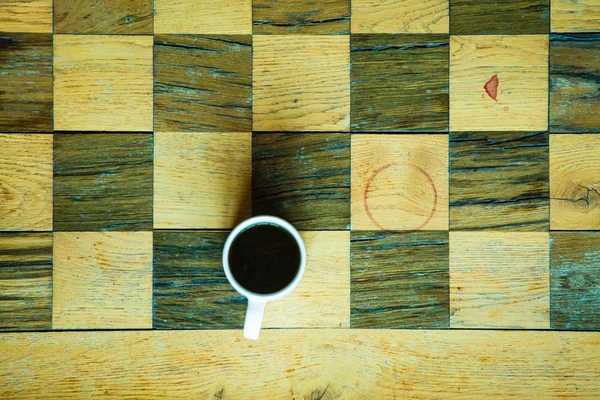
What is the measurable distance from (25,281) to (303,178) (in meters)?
0.64

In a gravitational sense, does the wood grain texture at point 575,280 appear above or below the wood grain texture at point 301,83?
below

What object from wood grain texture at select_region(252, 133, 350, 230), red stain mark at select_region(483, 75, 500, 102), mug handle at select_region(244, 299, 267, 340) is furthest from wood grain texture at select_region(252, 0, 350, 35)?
mug handle at select_region(244, 299, 267, 340)

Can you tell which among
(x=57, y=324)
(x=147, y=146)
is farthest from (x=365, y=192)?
(x=57, y=324)

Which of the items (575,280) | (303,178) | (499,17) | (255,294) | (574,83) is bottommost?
(575,280)

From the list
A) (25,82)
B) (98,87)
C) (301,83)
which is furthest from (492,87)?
(25,82)

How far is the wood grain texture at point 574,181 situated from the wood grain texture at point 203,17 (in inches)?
28.7

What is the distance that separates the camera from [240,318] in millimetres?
1005

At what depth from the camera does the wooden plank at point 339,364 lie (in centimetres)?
100

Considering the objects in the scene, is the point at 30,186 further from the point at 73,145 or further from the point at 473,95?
the point at 473,95

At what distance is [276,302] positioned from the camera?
100 cm

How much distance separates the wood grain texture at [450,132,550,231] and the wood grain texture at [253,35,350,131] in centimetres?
27

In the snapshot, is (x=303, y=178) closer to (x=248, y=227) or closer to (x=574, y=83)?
(x=248, y=227)

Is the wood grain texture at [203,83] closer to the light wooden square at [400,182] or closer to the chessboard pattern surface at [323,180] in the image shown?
the chessboard pattern surface at [323,180]

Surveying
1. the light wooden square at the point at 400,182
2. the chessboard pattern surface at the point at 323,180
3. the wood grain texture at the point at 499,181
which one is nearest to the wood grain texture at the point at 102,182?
the chessboard pattern surface at the point at 323,180
